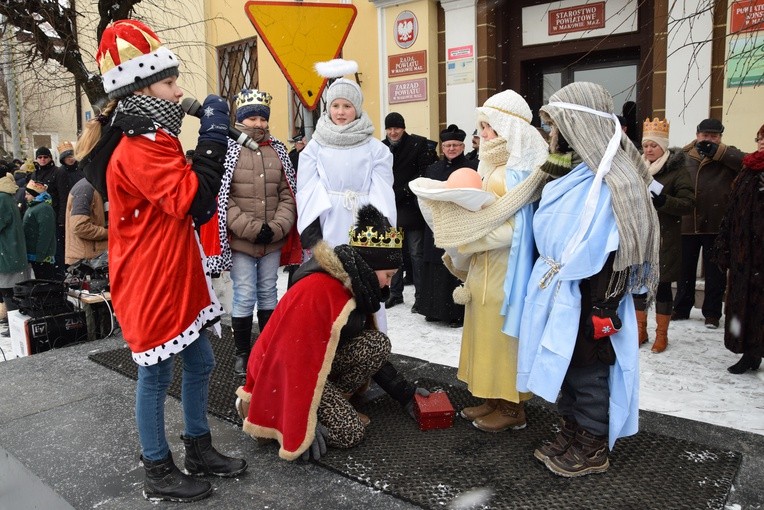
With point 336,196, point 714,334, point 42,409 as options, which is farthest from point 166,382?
point 714,334

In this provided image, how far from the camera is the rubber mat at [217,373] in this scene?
12.4 ft

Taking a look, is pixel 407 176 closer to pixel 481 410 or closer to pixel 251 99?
pixel 251 99

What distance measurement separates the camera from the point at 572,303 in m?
2.84

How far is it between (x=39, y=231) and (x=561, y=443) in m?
6.35

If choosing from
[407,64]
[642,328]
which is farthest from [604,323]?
[407,64]

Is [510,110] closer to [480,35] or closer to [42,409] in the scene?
[42,409]

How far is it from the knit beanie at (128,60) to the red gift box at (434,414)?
6.89 feet

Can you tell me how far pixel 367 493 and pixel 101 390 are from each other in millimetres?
2301

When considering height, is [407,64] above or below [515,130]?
above

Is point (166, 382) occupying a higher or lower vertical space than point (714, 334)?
higher

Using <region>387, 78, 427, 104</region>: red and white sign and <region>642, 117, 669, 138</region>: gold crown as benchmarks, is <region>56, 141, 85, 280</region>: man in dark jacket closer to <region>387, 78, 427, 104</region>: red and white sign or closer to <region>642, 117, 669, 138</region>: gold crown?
<region>387, 78, 427, 104</region>: red and white sign

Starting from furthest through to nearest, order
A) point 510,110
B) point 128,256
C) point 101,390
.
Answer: point 101,390, point 510,110, point 128,256

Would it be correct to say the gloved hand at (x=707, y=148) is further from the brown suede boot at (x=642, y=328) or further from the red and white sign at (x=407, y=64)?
the red and white sign at (x=407, y=64)

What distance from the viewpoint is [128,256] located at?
2.62 metres
